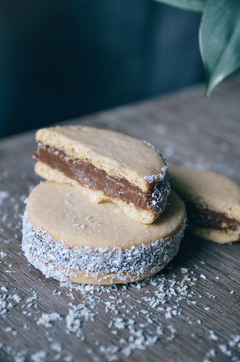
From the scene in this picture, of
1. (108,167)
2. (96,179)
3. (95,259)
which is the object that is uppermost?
(108,167)

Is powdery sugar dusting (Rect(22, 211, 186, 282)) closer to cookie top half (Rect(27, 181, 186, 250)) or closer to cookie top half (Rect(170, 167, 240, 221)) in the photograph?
cookie top half (Rect(27, 181, 186, 250))

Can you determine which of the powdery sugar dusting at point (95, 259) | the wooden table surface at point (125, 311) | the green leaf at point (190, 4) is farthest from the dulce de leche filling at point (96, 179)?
the green leaf at point (190, 4)

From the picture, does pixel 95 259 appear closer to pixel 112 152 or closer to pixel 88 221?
pixel 88 221

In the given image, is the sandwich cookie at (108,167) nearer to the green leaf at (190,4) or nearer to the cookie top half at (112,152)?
the cookie top half at (112,152)

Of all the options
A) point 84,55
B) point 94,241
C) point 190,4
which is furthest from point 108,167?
point 84,55

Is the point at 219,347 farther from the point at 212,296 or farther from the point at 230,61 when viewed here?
the point at 230,61

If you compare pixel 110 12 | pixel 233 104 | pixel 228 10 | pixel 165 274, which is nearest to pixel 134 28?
pixel 110 12
